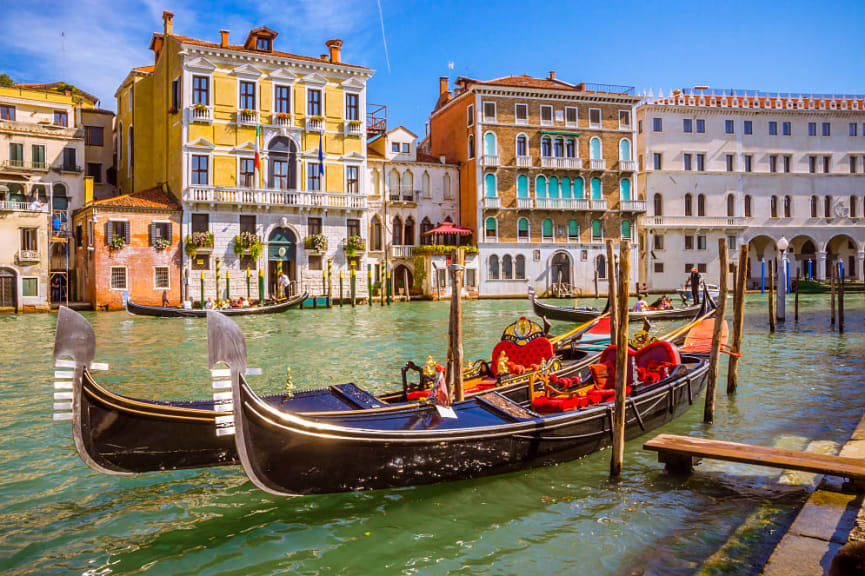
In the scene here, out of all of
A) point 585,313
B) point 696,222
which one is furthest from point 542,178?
point 585,313

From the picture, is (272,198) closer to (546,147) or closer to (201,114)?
(201,114)

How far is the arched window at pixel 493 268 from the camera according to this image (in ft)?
87.8

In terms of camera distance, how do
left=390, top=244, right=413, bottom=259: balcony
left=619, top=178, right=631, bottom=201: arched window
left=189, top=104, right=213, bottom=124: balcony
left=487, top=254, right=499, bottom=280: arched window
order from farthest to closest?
left=619, top=178, right=631, bottom=201: arched window → left=487, top=254, right=499, bottom=280: arched window → left=390, top=244, right=413, bottom=259: balcony → left=189, top=104, right=213, bottom=124: balcony

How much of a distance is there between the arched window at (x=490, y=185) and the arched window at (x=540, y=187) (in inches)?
74.2

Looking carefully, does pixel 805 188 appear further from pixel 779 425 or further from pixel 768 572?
pixel 768 572

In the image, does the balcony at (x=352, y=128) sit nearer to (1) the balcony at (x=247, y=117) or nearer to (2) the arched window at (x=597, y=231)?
(1) the balcony at (x=247, y=117)

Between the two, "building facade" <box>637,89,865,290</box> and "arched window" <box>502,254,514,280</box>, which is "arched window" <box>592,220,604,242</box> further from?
"arched window" <box>502,254,514,280</box>

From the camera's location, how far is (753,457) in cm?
433

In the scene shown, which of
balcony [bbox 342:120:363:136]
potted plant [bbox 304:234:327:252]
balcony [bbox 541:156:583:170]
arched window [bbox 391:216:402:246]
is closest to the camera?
potted plant [bbox 304:234:327:252]

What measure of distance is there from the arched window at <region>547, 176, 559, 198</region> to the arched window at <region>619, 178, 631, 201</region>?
2.79 meters

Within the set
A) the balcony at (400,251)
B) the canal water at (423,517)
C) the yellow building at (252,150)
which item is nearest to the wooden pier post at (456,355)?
the canal water at (423,517)

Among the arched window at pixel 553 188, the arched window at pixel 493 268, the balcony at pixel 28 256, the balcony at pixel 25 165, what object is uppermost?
the balcony at pixel 25 165

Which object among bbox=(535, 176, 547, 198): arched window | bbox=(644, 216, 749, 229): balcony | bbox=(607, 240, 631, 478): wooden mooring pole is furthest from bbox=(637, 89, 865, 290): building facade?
bbox=(607, 240, 631, 478): wooden mooring pole

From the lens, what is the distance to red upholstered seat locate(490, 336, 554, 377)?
21.7 ft
